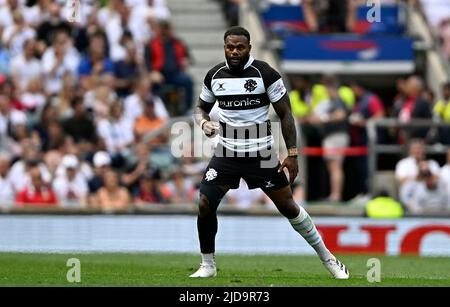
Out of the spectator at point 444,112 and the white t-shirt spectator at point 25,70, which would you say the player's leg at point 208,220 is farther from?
the white t-shirt spectator at point 25,70

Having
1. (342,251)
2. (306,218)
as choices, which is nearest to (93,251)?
(342,251)

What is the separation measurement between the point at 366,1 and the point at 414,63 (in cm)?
154

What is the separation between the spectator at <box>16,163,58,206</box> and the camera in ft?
69.3

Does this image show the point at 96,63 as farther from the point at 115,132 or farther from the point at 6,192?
the point at 6,192

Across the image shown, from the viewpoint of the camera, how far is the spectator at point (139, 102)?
23.0 metres

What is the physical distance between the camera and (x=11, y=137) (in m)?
22.2

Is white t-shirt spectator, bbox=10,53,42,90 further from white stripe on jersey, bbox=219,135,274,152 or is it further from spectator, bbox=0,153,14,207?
white stripe on jersey, bbox=219,135,274,152

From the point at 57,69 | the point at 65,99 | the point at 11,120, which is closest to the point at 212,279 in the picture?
the point at 11,120

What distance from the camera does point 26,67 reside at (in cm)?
2344

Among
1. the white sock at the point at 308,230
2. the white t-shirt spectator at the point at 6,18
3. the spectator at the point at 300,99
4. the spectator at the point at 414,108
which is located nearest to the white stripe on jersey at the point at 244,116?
the white sock at the point at 308,230

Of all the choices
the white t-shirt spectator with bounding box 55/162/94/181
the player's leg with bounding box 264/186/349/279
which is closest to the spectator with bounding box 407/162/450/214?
the white t-shirt spectator with bounding box 55/162/94/181

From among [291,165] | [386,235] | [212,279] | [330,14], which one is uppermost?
[330,14]

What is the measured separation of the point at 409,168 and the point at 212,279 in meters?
9.33

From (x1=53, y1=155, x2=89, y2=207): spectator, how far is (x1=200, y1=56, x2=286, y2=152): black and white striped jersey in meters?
8.41
